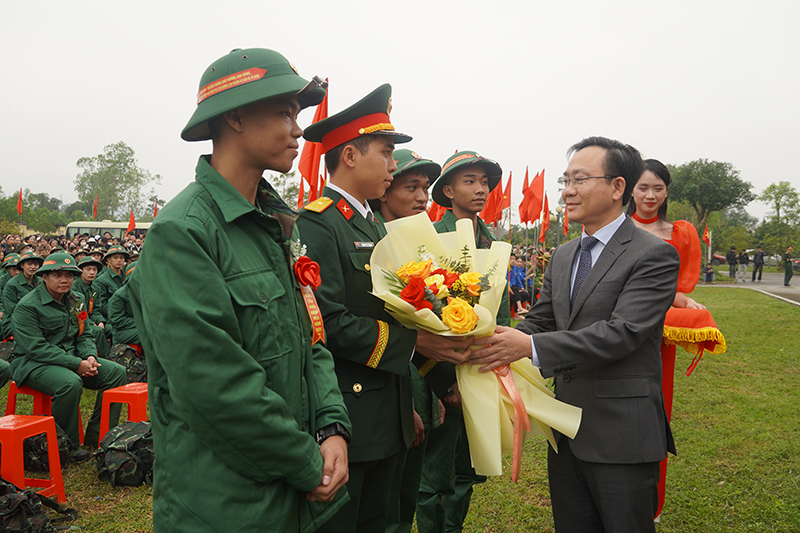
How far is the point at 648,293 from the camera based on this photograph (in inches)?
89.7

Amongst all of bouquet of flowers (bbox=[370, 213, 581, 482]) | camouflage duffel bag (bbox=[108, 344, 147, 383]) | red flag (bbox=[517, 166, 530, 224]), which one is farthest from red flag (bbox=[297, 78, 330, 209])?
red flag (bbox=[517, 166, 530, 224])

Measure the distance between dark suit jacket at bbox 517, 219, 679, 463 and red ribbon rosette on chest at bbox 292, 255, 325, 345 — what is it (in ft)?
3.53

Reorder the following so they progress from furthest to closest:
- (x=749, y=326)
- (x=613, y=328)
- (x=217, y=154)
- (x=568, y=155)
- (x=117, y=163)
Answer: (x=117, y=163) < (x=749, y=326) < (x=568, y=155) < (x=613, y=328) < (x=217, y=154)

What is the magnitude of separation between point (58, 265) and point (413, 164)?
4602 millimetres

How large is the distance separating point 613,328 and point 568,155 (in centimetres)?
98

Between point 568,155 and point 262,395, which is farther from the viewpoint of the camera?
point 568,155

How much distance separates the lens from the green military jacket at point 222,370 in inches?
51.8

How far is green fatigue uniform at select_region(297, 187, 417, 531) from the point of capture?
2182mm

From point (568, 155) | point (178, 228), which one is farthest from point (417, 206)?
point (178, 228)

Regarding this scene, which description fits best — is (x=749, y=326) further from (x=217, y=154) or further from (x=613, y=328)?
(x=217, y=154)

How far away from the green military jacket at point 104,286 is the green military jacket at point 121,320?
6.31 feet

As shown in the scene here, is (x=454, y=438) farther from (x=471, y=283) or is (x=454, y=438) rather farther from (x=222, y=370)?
(x=222, y=370)

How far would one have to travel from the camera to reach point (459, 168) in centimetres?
389

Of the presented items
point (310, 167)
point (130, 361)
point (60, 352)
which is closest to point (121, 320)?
point (130, 361)
